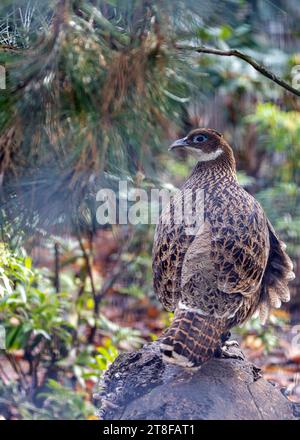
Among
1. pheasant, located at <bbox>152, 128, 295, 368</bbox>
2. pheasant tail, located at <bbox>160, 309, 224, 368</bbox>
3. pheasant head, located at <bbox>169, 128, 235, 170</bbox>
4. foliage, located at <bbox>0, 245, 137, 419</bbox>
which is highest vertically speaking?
pheasant head, located at <bbox>169, 128, 235, 170</bbox>

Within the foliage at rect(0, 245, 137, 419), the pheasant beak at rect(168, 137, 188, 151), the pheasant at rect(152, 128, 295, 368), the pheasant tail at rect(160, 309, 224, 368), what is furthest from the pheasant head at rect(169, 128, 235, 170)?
the foliage at rect(0, 245, 137, 419)

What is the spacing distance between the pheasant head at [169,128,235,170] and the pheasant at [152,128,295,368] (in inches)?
4.0

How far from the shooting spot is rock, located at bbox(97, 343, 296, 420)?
2828mm

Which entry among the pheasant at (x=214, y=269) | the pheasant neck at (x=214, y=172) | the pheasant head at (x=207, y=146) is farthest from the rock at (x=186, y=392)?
the pheasant head at (x=207, y=146)

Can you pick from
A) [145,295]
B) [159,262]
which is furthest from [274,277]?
[145,295]

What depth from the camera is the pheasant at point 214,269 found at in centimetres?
289

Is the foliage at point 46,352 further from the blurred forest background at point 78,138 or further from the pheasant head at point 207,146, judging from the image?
the pheasant head at point 207,146

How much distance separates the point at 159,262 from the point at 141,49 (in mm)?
943

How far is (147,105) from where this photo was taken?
126 inches

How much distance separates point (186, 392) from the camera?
2.90 meters

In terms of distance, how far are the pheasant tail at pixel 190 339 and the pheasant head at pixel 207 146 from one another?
0.94 meters

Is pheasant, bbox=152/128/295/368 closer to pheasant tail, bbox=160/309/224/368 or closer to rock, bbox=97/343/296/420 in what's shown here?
pheasant tail, bbox=160/309/224/368
